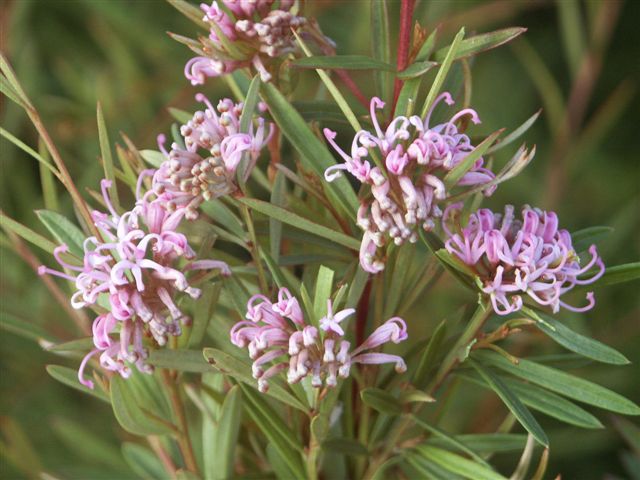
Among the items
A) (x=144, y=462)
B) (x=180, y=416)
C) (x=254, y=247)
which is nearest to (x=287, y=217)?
(x=254, y=247)

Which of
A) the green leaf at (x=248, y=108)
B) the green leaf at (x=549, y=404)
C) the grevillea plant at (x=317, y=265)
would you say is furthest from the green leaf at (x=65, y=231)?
the green leaf at (x=549, y=404)

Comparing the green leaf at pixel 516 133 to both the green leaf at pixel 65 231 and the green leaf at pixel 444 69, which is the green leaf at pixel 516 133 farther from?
the green leaf at pixel 65 231

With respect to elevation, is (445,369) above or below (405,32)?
below

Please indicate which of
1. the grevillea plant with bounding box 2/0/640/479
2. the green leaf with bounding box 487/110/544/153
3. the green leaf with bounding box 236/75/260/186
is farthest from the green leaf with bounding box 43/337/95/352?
the green leaf with bounding box 487/110/544/153

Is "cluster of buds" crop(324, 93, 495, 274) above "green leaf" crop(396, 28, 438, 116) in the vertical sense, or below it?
below

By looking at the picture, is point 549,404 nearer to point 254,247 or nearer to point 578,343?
point 578,343

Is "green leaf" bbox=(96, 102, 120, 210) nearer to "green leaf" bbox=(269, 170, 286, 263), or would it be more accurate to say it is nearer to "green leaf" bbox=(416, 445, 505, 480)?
"green leaf" bbox=(269, 170, 286, 263)
